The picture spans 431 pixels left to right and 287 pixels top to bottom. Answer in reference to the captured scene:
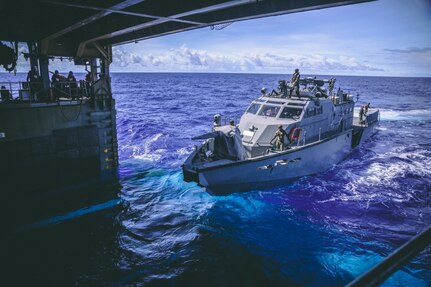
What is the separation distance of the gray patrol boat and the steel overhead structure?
5100 millimetres

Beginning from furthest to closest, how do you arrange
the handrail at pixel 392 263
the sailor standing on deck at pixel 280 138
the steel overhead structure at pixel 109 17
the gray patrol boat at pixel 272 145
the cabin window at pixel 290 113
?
the cabin window at pixel 290 113 → the sailor standing on deck at pixel 280 138 → the gray patrol boat at pixel 272 145 → the steel overhead structure at pixel 109 17 → the handrail at pixel 392 263

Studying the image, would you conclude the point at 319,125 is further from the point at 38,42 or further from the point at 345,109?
the point at 38,42

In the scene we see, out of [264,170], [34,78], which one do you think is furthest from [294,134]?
[34,78]

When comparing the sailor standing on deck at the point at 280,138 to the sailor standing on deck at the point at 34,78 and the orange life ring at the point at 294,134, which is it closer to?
the orange life ring at the point at 294,134

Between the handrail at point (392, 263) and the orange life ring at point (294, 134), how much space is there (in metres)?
13.7

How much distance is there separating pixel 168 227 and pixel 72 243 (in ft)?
13.8

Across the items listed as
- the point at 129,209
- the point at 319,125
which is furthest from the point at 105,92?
the point at 319,125

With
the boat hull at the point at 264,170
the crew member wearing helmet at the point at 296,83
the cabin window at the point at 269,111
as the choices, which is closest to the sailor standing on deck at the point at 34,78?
the boat hull at the point at 264,170

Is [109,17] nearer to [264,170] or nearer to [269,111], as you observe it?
[269,111]

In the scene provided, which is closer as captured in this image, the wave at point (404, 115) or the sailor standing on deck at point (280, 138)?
the sailor standing on deck at point (280, 138)

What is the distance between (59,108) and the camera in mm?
14938

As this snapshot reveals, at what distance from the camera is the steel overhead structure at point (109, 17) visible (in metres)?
9.64

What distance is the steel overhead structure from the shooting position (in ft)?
31.6

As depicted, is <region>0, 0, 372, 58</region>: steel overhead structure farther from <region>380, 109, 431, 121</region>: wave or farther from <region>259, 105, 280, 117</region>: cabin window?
<region>380, 109, 431, 121</region>: wave
